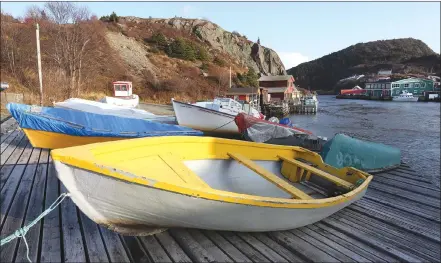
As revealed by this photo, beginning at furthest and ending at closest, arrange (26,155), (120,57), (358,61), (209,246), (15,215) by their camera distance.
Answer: (358,61)
(120,57)
(26,155)
(15,215)
(209,246)

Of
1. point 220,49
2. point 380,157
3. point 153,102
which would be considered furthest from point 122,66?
point 380,157

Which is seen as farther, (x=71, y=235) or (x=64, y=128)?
(x=64, y=128)

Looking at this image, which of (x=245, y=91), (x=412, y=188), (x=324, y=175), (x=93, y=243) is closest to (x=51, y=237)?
(x=93, y=243)

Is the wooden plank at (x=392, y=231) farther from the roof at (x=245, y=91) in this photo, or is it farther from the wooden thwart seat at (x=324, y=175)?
the roof at (x=245, y=91)

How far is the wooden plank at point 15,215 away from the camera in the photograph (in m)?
2.82

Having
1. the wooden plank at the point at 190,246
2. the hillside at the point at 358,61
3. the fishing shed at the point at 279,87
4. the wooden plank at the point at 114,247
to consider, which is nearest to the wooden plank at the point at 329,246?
the wooden plank at the point at 190,246

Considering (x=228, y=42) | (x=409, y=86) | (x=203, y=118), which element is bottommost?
(x=203, y=118)

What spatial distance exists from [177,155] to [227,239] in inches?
51.8

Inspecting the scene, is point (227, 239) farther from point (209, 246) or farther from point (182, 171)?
point (182, 171)

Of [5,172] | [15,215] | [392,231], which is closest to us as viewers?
[15,215]

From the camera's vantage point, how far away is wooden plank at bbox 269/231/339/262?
2992 millimetres

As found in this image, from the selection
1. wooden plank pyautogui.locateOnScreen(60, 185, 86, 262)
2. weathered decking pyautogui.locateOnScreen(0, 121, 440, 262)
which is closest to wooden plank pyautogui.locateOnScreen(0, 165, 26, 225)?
weathered decking pyautogui.locateOnScreen(0, 121, 440, 262)

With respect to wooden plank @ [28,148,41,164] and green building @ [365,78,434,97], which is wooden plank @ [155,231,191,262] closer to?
wooden plank @ [28,148,41,164]

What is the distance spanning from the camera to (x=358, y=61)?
17625 cm
